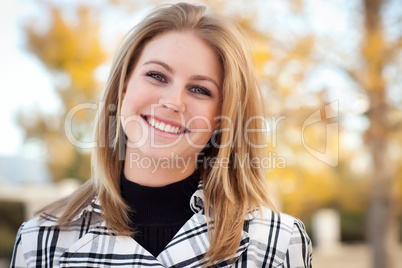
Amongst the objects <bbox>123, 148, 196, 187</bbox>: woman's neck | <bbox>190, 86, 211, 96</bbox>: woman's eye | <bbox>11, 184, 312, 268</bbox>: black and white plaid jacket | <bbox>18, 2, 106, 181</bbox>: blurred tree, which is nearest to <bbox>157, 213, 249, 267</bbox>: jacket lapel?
<bbox>11, 184, 312, 268</bbox>: black and white plaid jacket

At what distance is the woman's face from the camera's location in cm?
178

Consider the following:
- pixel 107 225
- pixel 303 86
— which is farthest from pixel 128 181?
pixel 303 86

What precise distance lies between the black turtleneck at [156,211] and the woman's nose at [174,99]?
1.13ft

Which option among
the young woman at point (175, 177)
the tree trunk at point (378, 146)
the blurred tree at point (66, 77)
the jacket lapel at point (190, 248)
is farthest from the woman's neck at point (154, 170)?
the blurred tree at point (66, 77)

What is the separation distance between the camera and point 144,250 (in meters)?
1.75

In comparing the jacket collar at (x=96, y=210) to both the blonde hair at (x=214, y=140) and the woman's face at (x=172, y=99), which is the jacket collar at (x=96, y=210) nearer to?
the blonde hair at (x=214, y=140)

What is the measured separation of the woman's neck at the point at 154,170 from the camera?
186cm

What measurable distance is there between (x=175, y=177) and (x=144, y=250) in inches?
13.0

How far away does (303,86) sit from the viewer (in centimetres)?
529

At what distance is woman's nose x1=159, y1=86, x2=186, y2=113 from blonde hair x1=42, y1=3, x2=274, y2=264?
0.67ft

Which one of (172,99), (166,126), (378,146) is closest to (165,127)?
(166,126)

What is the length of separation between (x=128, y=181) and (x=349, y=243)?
38.4ft

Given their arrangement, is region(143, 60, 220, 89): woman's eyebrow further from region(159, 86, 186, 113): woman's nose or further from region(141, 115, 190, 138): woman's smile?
region(141, 115, 190, 138): woman's smile

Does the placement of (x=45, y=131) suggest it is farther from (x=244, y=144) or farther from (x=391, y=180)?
(x=244, y=144)
